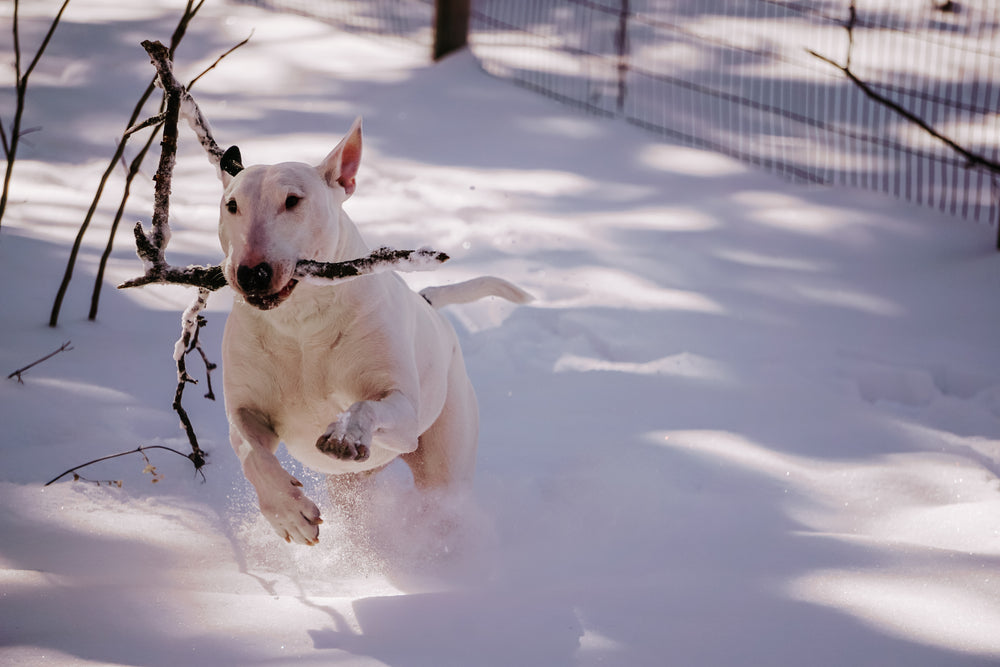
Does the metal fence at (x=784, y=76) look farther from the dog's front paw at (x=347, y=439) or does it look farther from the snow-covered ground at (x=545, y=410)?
the dog's front paw at (x=347, y=439)

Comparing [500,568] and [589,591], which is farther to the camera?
[500,568]

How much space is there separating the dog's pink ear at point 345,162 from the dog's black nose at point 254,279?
440 millimetres

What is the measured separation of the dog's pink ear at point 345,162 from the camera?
2.58 meters

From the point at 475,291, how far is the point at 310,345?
926 mm

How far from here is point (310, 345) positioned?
8.70ft

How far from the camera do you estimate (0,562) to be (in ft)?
9.23

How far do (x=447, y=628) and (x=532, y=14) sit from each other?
28.2 ft

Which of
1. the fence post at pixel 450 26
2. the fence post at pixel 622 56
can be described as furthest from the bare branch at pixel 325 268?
the fence post at pixel 450 26

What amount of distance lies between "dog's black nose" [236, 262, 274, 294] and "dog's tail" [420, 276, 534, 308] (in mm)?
1209

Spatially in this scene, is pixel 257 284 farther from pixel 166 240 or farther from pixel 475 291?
pixel 475 291

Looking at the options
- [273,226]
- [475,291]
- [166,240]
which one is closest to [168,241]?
[166,240]

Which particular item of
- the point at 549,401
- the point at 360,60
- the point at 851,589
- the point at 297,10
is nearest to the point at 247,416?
the point at 851,589

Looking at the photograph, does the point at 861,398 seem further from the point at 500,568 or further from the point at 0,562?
the point at 0,562

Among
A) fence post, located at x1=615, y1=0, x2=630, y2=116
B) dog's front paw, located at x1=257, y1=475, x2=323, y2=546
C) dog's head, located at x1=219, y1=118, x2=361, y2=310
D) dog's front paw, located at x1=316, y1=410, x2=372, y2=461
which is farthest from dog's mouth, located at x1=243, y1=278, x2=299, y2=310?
fence post, located at x1=615, y1=0, x2=630, y2=116
